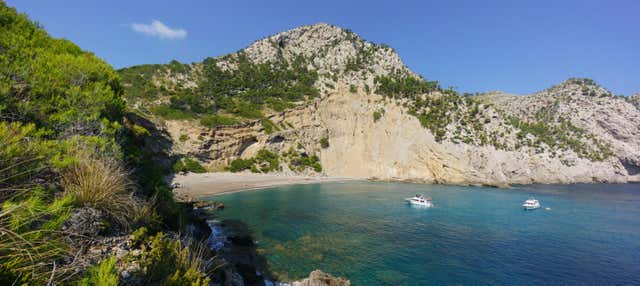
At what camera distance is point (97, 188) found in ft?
14.4

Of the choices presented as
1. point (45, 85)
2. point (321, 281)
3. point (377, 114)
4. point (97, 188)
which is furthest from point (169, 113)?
→ point (97, 188)

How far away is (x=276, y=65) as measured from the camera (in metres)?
74.2

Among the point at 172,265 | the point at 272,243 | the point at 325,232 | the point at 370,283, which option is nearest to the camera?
the point at 172,265

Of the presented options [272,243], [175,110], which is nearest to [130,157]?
[272,243]

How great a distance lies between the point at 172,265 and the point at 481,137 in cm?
6295

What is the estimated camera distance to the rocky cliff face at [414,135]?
163ft

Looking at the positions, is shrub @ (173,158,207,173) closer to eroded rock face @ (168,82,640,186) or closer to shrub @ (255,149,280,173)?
eroded rock face @ (168,82,640,186)

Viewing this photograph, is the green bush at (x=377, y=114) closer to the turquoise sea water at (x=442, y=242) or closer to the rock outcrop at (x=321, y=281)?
the turquoise sea water at (x=442, y=242)

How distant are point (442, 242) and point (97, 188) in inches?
643

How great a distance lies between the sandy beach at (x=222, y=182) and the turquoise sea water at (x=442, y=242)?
5736 millimetres

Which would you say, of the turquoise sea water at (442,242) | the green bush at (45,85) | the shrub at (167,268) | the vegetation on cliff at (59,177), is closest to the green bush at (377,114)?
the turquoise sea water at (442,242)

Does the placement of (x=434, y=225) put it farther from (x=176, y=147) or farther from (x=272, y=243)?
(x=176, y=147)

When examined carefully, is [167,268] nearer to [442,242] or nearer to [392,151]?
[442,242]

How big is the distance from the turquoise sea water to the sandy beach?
5736 millimetres
